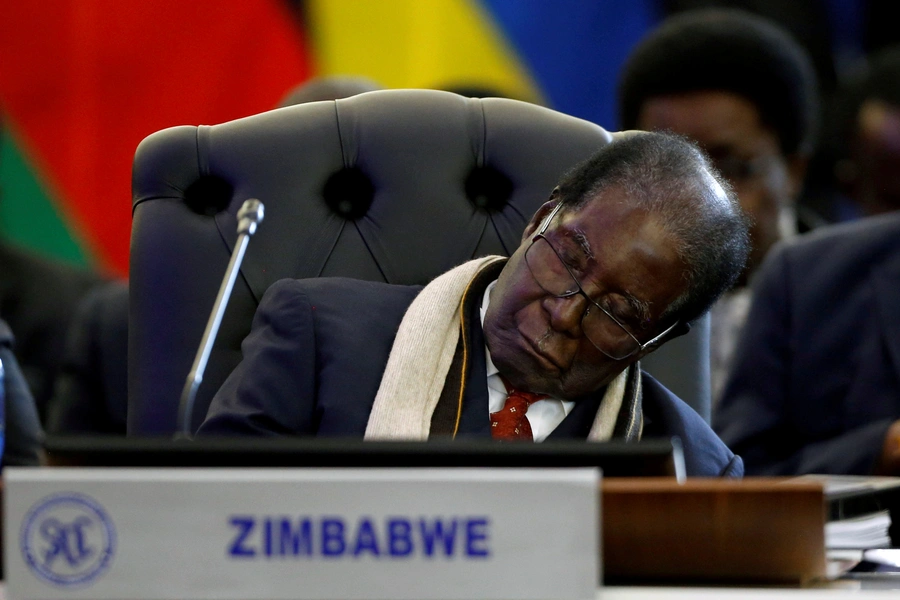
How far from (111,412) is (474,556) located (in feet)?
6.51

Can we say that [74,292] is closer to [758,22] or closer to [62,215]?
[62,215]

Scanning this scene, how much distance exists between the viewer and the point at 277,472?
76cm

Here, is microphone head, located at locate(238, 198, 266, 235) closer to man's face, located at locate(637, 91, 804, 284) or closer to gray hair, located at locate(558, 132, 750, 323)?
gray hair, located at locate(558, 132, 750, 323)

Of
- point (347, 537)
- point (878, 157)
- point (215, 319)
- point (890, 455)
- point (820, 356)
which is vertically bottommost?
point (890, 455)

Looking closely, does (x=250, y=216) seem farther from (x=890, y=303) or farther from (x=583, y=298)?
(x=890, y=303)

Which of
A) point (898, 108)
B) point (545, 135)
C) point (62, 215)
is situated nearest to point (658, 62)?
point (898, 108)

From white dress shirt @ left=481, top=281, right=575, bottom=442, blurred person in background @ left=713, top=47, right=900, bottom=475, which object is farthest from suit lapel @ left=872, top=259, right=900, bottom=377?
white dress shirt @ left=481, top=281, right=575, bottom=442

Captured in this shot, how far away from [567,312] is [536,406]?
0.14 meters

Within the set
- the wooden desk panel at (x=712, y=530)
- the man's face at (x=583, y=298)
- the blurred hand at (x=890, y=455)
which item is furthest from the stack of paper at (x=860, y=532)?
the blurred hand at (x=890, y=455)

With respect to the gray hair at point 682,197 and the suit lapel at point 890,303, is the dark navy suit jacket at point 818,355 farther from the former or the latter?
the gray hair at point 682,197

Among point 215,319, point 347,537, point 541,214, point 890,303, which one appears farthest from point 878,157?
point 347,537

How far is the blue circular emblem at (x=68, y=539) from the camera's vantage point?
0.75 metres

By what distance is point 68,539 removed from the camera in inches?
29.8

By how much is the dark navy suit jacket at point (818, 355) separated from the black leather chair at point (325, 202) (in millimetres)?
586
